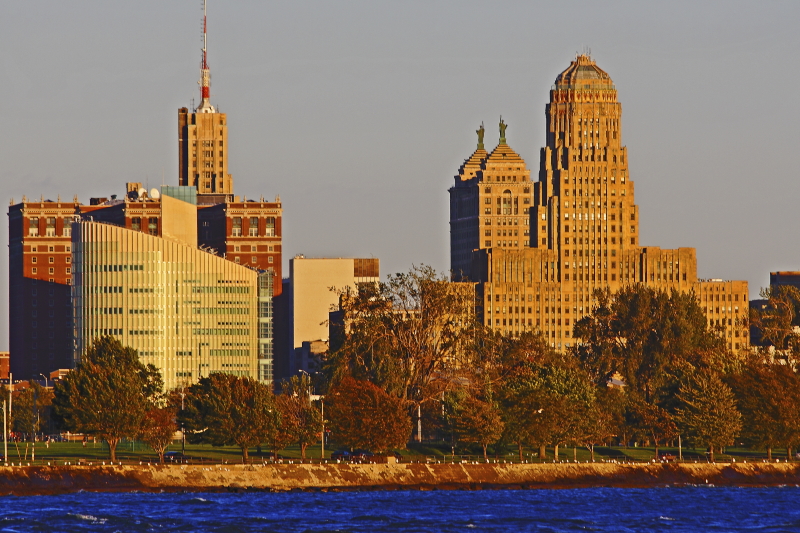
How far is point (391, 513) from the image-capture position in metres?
174

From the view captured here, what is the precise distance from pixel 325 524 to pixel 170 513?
16.1m

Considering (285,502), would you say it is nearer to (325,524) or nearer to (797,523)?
(325,524)

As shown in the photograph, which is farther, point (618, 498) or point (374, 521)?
point (618, 498)

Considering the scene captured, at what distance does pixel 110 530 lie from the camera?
518ft

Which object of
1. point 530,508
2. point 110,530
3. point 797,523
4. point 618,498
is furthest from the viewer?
point 618,498

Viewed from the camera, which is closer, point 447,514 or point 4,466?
point 447,514

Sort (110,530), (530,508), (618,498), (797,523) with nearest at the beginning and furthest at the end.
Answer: (110,530)
(797,523)
(530,508)
(618,498)

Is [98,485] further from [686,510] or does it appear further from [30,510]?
[686,510]

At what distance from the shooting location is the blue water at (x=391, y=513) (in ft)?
531

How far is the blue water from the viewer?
162 m

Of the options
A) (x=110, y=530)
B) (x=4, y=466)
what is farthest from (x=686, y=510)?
(x=4, y=466)

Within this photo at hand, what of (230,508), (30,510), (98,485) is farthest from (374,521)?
(98,485)

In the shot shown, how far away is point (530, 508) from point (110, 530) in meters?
43.3

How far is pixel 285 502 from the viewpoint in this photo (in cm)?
18788
